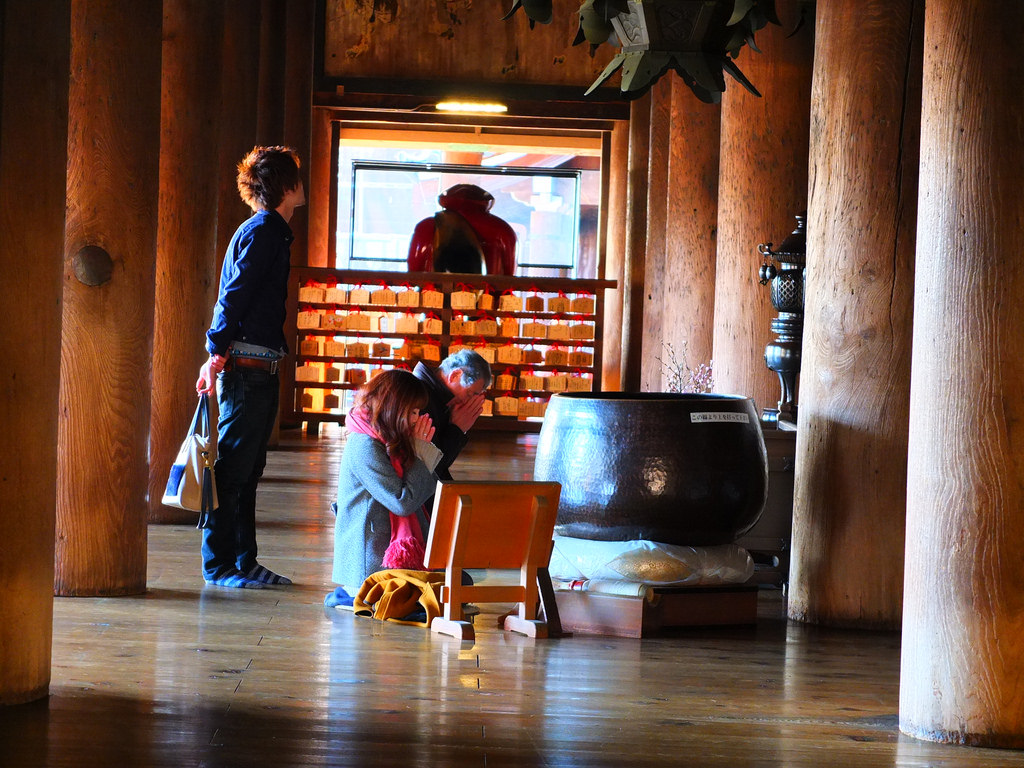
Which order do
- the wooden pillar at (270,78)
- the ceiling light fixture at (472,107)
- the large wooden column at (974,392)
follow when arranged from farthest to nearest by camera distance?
the ceiling light fixture at (472,107), the wooden pillar at (270,78), the large wooden column at (974,392)

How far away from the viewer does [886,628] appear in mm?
4414

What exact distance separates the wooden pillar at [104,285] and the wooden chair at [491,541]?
114cm

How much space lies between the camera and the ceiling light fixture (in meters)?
13.5

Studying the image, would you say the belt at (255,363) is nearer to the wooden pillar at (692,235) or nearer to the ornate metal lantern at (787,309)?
the ornate metal lantern at (787,309)

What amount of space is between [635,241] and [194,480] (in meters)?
8.85

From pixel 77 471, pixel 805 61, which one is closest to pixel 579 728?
pixel 77 471

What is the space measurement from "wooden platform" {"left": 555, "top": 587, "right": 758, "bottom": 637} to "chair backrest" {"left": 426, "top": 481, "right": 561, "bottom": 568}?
0.20 m

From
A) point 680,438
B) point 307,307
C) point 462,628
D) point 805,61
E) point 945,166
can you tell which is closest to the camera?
point 945,166

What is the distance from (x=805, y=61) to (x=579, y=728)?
12.8 ft

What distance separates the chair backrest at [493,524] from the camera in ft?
13.3

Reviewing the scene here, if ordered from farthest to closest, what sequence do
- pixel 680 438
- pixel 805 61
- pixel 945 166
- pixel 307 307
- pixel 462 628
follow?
pixel 307 307 < pixel 805 61 < pixel 680 438 < pixel 462 628 < pixel 945 166

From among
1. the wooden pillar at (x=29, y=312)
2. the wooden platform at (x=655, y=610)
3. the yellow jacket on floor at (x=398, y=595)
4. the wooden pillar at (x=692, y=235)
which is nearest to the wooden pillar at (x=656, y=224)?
the wooden pillar at (x=692, y=235)

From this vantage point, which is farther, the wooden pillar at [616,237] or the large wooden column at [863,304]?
the wooden pillar at [616,237]

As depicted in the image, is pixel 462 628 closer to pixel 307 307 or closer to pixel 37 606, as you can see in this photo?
pixel 37 606
